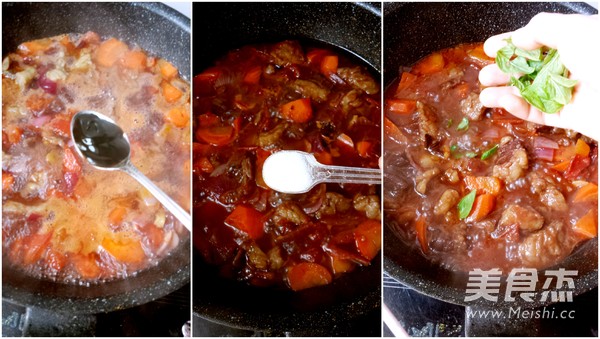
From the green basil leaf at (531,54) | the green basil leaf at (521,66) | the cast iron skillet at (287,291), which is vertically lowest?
the cast iron skillet at (287,291)

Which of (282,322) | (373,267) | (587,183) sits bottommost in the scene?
(282,322)

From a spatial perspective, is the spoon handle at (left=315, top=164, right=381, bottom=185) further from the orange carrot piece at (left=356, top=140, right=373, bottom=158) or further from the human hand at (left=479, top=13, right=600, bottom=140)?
the human hand at (left=479, top=13, right=600, bottom=140)

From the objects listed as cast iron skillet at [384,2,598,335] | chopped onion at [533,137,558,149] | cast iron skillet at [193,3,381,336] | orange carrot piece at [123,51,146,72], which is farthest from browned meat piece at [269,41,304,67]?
chopped onion at [533,137,558,149]

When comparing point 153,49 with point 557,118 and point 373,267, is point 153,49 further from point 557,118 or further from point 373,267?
point 557,118

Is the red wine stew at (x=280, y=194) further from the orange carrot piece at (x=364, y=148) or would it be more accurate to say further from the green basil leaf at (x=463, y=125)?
the green basil leaf at (x=463, y=125)

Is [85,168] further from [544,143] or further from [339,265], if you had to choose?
[544,143]

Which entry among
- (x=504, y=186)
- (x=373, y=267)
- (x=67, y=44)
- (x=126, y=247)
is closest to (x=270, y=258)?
(x=373, y=267)

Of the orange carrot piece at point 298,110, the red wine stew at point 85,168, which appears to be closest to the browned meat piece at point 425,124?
the orange carrot piece at point 298,110
